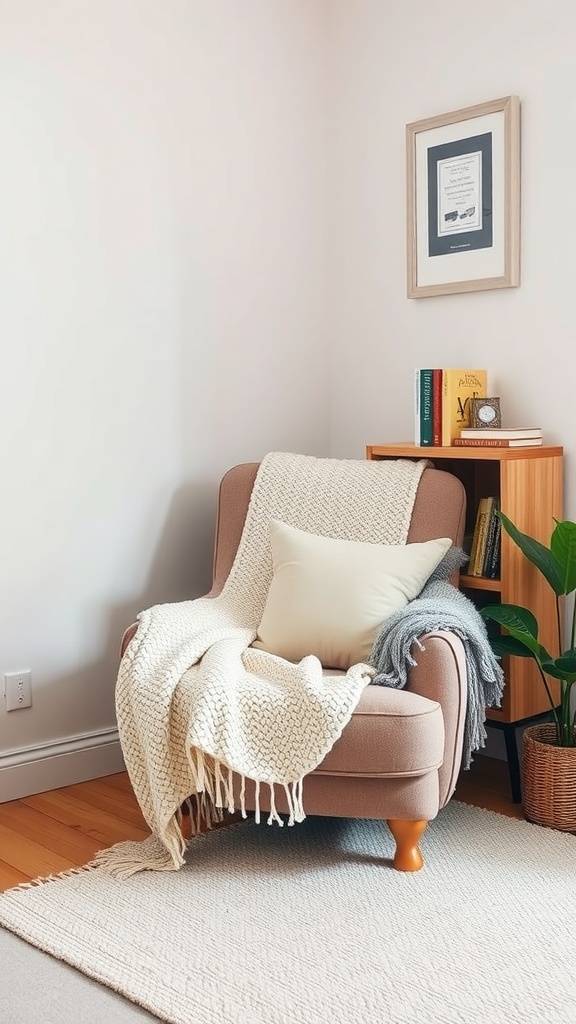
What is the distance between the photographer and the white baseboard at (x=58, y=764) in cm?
286

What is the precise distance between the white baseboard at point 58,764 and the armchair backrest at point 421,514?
0.56 meters

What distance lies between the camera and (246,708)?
7.42 ft

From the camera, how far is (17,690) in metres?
2.87

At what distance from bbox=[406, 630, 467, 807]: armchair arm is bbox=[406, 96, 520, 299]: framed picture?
3.88 ft

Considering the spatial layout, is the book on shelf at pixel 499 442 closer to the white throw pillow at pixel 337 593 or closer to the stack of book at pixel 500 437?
the stack of book at pixel 500 437

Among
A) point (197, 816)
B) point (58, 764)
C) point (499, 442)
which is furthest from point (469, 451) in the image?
point (58, 764)

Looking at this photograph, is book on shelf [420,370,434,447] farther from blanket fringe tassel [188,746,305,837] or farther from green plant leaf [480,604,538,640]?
blanket fringe tassel [188,746,305,837]

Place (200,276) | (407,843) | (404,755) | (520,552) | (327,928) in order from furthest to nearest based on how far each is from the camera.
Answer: (200,276)
(520,552)
(407,843)
(404,755)
(327,928)

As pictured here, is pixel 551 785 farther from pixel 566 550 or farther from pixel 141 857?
pixel 141 857

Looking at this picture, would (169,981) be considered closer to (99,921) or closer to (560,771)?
(99,921)

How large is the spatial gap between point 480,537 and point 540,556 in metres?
0.29

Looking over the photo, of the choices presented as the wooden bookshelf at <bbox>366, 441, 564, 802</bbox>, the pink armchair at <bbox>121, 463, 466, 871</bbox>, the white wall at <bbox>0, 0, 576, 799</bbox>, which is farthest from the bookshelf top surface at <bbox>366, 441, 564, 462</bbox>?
the pink armchair at <bbox>121, 463, 466, 871</bbox>

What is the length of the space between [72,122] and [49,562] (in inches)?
46.8

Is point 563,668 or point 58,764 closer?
point 563,668
